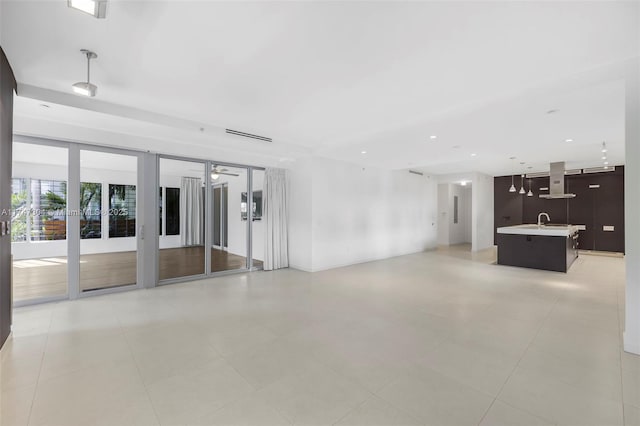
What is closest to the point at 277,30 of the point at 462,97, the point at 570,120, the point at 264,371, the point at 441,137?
the point at 462,97

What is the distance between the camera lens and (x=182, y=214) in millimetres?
6520

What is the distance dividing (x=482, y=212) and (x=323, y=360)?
32.7 ft

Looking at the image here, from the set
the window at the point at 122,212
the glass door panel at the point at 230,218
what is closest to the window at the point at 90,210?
the window at the point at 122,212

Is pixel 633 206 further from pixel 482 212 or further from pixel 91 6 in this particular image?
pixel 482 212

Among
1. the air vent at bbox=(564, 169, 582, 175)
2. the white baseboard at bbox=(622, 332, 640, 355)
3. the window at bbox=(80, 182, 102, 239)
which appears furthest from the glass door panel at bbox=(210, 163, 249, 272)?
the air vent at bbox=(564, 169, 582, 175)

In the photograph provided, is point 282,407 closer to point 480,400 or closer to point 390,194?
point 480,400

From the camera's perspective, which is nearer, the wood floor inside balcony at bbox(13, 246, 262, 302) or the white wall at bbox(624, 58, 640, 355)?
the white wall at bbox(624, 58, 640, 355)

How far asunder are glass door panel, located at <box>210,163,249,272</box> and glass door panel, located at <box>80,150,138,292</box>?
2220 millimetres

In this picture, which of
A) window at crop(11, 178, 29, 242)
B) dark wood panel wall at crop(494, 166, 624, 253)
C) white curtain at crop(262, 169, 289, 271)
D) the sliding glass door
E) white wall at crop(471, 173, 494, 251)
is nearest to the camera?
window at crop(11, 178, 29, 242)

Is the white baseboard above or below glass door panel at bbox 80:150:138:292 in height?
below

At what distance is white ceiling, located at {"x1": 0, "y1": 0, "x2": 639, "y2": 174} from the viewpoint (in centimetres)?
216

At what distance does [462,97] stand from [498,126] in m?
1.37

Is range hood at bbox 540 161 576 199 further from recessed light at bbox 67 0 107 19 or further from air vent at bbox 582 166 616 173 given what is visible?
recessed light at bbox 67 0 107 19

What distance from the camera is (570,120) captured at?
416cm
